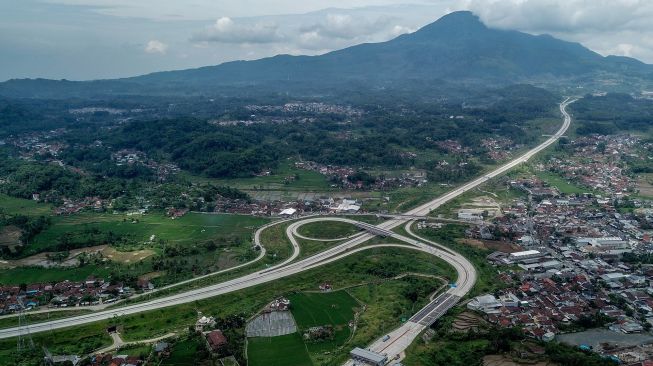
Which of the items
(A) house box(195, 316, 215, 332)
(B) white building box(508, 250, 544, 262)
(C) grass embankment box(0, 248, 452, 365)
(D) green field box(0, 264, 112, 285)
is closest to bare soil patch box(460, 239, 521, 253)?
(B) white building box(508, 250, 544, 262)

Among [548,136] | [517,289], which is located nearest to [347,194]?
[517,289]

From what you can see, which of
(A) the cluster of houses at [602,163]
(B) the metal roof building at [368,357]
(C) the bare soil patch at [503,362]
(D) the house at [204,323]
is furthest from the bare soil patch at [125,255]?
(A) the cluster of houses at [602,163]

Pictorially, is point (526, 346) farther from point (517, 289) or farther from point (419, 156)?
point (419, 156)

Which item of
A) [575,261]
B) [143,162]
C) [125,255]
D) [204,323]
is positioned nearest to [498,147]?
[575,261]

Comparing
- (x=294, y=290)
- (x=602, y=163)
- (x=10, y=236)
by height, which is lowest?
(x=294, y=290)

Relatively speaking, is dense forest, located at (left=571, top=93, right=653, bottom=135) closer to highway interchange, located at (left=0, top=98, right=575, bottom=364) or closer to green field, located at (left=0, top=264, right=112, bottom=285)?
highway interchange, located at (left=0, top=98, right=575, bottom=364)

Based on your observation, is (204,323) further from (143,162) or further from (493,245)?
(143,162)

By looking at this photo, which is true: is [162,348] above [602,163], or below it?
below
